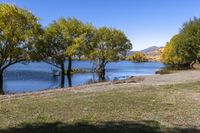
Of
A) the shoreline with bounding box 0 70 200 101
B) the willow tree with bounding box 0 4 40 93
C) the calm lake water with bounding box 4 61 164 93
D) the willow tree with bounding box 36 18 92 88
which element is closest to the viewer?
the shoreline with bounding box 0 70 200 101

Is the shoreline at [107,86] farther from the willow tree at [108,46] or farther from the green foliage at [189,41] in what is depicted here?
the willow tree at [108,46]

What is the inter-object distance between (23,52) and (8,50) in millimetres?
2187

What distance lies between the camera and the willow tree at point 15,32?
5219 cm

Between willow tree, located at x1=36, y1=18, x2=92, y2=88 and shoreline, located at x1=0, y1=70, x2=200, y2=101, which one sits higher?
willow tree, located at x1=36, y1=18, x2=92, y2=88

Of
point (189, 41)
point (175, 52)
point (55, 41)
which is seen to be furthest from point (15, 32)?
point (175, 52)

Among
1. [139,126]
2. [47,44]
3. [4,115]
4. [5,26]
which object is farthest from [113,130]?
[47,44]

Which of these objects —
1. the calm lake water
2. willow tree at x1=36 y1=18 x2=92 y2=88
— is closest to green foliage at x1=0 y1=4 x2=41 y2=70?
the calm lake water

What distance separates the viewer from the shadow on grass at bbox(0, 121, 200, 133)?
13.5 metres

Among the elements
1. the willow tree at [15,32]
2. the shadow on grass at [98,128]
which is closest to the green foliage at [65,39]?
the willow tree at [15,32]

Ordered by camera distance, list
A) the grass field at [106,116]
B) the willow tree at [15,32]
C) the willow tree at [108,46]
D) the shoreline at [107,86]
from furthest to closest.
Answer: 1. the willow tree at [108,46]
2. the willow tree at [15,32]
3. the shoreline at [107,86]
4. the grass field at [106,116]

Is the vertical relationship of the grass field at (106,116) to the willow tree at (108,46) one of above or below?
below

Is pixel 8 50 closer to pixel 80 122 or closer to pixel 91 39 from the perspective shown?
pixel 91 39

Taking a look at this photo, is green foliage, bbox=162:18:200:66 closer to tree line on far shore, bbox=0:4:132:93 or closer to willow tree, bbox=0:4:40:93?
tree line on far shore, bbox=0:4:132:93

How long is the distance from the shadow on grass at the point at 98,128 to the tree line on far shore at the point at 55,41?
30796 mm
